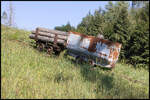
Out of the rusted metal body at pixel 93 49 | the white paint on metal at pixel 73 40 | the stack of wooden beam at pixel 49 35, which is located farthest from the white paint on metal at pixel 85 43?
the stack of wooden beam at pixel 49 35

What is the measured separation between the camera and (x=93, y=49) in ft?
31.5

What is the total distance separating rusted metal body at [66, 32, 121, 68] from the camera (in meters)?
9.58

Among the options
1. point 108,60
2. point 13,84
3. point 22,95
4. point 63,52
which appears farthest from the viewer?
point 63,52

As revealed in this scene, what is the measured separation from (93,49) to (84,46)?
1.89 feet

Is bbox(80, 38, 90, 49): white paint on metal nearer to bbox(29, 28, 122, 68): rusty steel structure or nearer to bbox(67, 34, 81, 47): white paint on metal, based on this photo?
bbox(29, 28, 122, 68): rusty steel structure

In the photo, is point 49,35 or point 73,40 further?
point 49,35

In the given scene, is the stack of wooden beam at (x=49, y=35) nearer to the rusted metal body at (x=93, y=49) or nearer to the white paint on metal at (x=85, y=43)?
A: the rusted metal body at (x=93, y=49)

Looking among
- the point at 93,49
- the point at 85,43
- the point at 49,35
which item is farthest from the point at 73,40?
the point at 49,35

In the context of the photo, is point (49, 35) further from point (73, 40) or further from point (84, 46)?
point (84, 46)

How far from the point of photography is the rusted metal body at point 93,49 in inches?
377

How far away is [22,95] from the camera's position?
9.88ft

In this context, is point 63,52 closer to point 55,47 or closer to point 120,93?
point 55,47

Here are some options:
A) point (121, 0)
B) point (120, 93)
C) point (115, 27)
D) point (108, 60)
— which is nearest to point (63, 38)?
point (108, 60)

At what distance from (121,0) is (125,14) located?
107 ft
